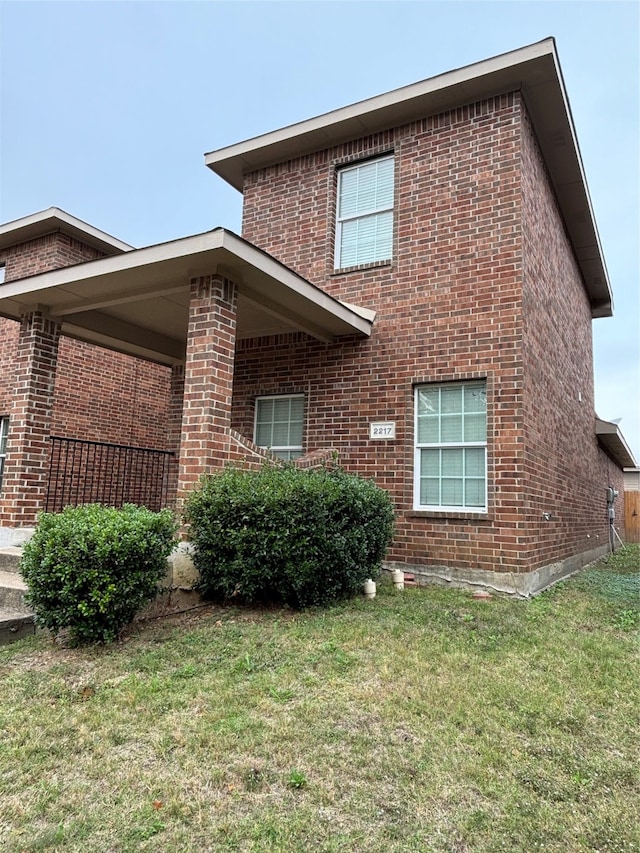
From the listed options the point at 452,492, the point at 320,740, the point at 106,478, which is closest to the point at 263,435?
the point at 452,492

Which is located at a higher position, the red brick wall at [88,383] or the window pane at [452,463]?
the red brick wall at [88,383]

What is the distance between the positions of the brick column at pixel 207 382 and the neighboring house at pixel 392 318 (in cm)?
2

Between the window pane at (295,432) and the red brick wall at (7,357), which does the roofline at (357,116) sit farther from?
the red brick wall at (7,357)

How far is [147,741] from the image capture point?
9.48 feet

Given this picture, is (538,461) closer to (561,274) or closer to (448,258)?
(448,258)

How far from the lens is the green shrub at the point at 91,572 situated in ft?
13.3

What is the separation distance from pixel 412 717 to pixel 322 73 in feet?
78.9

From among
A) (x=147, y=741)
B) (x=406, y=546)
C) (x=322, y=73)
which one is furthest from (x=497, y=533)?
(x=322, y=73)

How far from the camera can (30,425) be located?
6.86 m

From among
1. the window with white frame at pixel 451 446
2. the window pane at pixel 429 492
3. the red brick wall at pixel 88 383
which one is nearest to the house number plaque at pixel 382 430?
the window with white frame at pixel 451 446

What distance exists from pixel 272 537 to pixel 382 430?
2.99 meters

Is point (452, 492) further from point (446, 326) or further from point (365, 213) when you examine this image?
point (365, 213)

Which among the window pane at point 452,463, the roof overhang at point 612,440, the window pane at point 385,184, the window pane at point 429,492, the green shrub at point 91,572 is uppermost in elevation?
the window pane at point 385,184

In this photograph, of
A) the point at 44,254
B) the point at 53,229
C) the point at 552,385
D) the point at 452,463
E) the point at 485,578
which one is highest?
the point at 53,229
